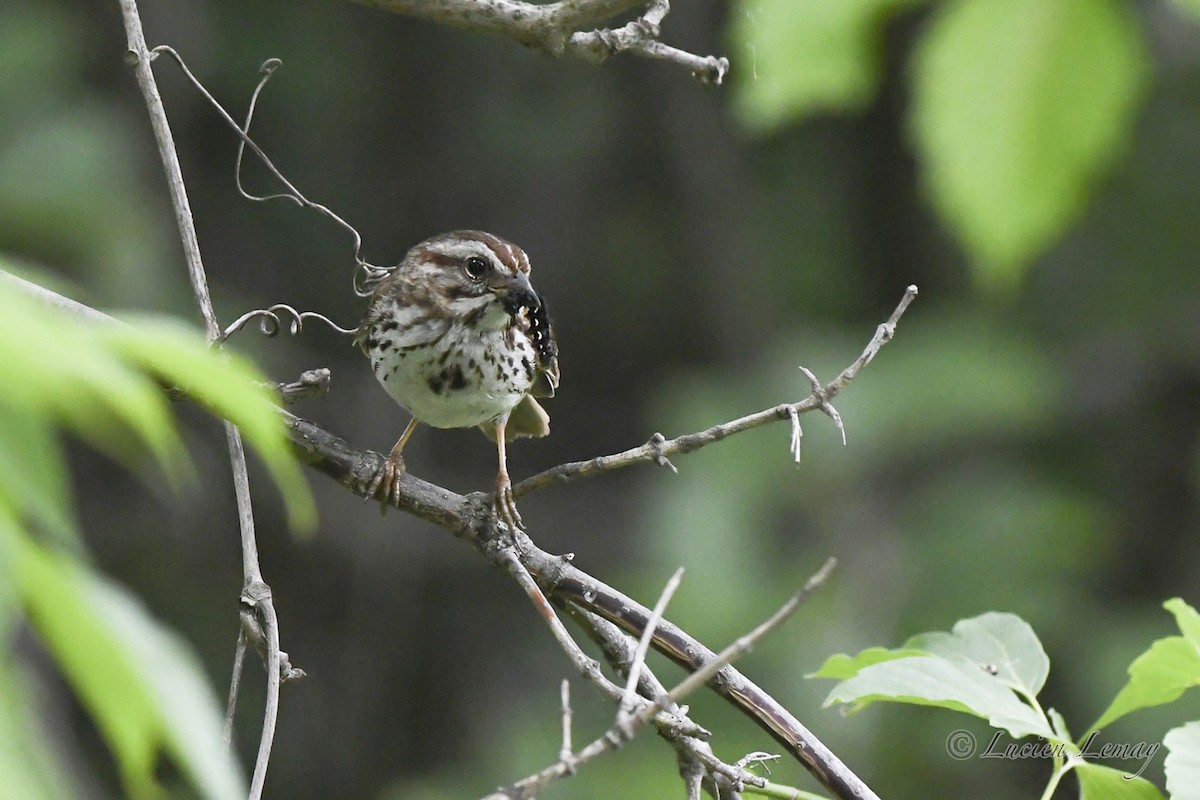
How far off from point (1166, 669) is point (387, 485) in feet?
4.53

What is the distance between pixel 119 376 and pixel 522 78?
7.05 metres

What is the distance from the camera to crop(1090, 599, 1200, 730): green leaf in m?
1.85

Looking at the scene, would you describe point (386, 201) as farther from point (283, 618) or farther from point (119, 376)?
point (119, 376)

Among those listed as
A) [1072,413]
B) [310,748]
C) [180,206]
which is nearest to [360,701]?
[310,748]

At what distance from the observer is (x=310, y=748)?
304 inches

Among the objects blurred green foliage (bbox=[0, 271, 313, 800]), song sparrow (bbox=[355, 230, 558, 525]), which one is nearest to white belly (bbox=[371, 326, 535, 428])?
song sparrow (bbox=[355, 230, 558, 525])

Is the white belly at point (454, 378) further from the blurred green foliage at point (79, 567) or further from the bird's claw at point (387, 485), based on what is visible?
the blurred green foliage at point (79, 567)

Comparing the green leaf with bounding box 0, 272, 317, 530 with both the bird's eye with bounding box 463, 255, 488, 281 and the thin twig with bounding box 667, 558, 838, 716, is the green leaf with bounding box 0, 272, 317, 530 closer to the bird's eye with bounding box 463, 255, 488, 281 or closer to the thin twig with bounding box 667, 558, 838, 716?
the thin twig with bounding box 667, 558, 838, 716

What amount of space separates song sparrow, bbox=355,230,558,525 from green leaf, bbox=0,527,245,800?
2581 millimetres

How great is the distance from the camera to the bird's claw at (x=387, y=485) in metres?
2.46

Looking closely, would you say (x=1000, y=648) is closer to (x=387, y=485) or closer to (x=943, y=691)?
(x=943, y=691)

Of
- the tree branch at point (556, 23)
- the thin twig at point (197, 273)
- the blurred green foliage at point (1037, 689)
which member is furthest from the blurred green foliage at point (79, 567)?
the tree branch at point (556, 23)

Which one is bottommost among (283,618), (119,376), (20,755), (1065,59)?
(20,755)

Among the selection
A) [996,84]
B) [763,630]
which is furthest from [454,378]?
[996,84]
